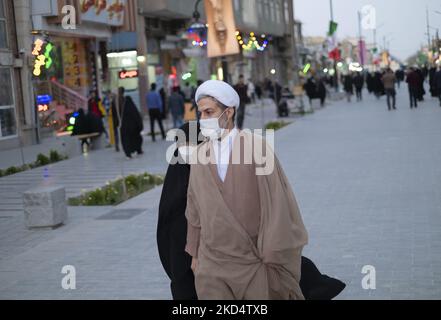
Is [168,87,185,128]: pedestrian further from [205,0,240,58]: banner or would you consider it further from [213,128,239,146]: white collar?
[213,128,239,146]: white collar

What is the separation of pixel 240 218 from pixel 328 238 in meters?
4.69

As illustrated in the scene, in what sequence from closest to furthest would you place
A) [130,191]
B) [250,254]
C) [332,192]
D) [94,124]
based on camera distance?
[250,254]
[332,192]
[130,191]
[94,124]

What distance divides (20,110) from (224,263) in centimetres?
2347

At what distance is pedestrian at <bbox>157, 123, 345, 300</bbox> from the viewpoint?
471 cm

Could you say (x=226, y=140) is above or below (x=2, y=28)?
below

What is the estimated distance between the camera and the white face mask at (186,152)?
15.4 ft

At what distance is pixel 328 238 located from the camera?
28.7 ft

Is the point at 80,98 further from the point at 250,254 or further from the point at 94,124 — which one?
the point at 250,254

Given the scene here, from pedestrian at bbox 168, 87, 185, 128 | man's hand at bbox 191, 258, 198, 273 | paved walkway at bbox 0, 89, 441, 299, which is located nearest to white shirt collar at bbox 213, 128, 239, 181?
man's hand at bbox 191, 258, 198, 273

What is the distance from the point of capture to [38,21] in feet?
87.9

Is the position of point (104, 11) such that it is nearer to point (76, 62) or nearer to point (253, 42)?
point (76, 62)

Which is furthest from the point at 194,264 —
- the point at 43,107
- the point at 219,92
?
the point at 43,107

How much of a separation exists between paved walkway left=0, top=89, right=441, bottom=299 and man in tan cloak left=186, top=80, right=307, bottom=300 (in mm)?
2407
